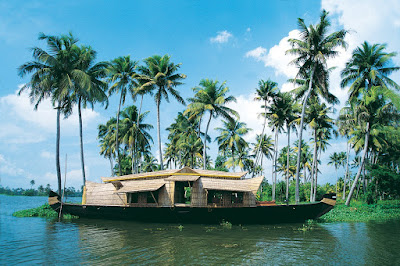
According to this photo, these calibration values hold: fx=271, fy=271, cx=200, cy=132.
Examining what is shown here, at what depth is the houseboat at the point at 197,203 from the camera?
13164 mm

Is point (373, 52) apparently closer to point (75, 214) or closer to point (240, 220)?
point (240, 220)

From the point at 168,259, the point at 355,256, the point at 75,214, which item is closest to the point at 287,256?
the point at 355,256

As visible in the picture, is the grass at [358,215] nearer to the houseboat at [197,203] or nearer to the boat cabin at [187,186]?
the houseboat at [197,203]

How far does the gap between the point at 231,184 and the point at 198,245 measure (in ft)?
17.4

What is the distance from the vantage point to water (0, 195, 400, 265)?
7473mm

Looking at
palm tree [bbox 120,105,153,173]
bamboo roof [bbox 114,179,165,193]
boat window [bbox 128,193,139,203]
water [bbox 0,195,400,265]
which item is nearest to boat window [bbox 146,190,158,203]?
bamboo roof [bbox 114,179,165,193]

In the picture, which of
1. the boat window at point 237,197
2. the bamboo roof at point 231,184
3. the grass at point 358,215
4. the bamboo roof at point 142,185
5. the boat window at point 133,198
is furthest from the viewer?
the grass at point 358,215

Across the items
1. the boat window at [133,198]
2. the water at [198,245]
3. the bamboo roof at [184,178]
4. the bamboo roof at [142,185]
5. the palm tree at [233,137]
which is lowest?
the water at [198,245]

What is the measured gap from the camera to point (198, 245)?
897 centimetres

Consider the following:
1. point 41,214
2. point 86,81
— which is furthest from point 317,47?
point 41,214

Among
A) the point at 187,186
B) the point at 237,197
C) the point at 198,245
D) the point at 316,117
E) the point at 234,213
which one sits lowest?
the point at 198,245

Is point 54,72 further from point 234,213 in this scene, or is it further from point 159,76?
point 234,213

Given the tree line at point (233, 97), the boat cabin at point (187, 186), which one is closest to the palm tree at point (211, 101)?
the tree line at point (233, 97)

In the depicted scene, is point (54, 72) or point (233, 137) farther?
point (233, 137)
